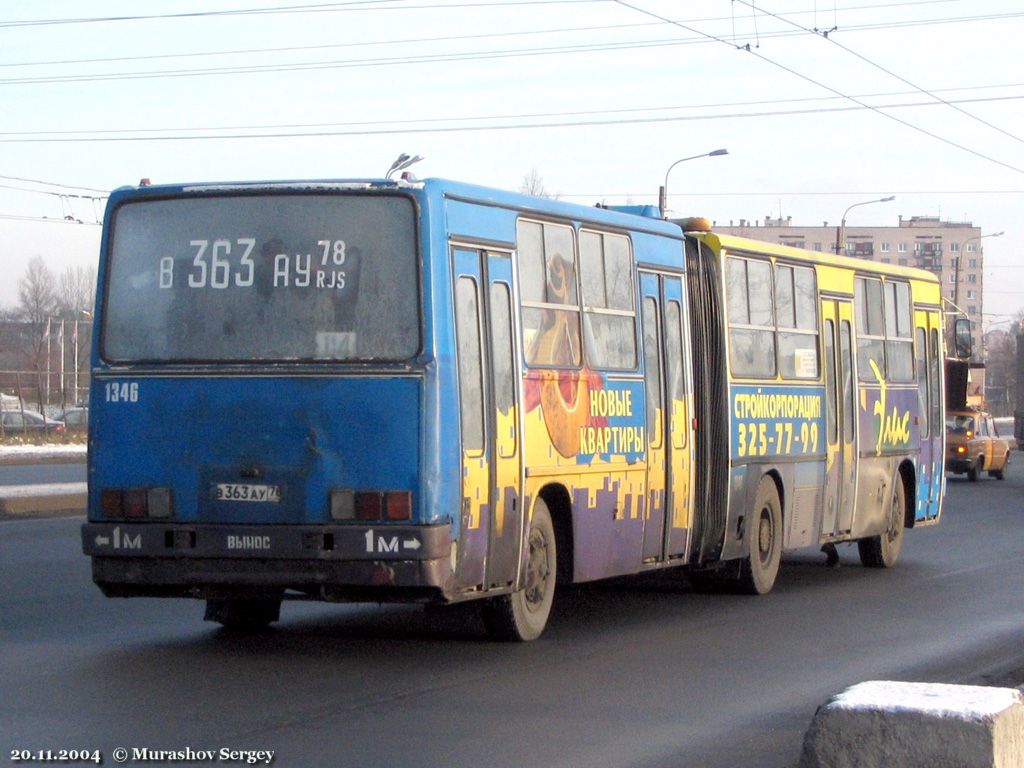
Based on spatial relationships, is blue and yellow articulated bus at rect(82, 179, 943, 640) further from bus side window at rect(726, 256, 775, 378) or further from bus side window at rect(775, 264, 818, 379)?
bus side window at rect(775, 264, 818, 379)

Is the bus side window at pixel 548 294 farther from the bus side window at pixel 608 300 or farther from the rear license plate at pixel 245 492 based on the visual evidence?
the rear license plate at pixel 245 492

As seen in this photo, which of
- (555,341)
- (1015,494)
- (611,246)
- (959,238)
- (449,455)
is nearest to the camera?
(449,455)

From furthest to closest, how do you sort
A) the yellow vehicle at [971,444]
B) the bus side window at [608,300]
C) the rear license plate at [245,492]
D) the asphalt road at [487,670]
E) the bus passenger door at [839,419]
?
1. the yellow vehicle at [971,444]
2. the bus passenger door at [839,419]
3. the bus side window at [608,300]
4. the rear license plate at [245,492]
5. the asphalt road at [487,670]

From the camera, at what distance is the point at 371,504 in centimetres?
986

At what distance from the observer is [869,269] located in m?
17.7

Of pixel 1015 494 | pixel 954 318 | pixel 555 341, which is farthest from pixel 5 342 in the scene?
pixel 555 341

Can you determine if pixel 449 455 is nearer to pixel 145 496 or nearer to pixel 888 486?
pixel 145 496

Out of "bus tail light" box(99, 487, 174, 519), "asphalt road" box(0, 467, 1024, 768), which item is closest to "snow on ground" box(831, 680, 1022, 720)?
"asphalt road" box(0, 467, 1024, 768)

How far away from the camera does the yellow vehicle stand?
39344 mm

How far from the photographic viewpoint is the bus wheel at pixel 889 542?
18.1 m

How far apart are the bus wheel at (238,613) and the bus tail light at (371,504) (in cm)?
202

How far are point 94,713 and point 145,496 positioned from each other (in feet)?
7.05

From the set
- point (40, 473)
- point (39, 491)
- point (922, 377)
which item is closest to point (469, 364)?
point (922, 377)

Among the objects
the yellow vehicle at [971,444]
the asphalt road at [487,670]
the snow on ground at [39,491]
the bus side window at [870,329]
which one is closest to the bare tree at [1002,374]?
the yellow vehicle at [971,444]
